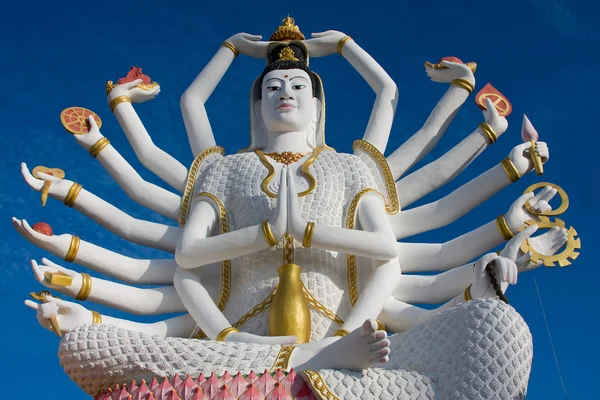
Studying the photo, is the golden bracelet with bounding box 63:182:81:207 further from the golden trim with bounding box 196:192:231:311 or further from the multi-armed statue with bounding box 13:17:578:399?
the golden trim with bounding box 196:192:231:311

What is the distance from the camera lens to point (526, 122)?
7.84 m

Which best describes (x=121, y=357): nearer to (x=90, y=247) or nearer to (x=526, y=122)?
(x=90, y=247)

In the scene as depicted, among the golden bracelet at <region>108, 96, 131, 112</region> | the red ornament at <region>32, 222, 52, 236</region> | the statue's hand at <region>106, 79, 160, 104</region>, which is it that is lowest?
the red ornament at <region>32, 222, 52, 236</region>

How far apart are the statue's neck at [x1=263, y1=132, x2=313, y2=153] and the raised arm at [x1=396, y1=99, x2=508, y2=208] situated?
3.18ft

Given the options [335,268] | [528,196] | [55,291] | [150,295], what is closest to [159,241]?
Result: [150,295]

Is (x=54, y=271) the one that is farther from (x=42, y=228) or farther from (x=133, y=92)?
(x=133, y=92)

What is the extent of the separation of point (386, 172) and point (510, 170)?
43.9 inches

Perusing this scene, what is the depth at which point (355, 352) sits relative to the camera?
5.38m

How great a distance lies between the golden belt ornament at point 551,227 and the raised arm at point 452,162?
825 millimetres

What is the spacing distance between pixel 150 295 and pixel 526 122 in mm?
3620

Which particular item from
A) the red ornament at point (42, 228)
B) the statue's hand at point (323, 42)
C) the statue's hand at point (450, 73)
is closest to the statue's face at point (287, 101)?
the statue's hand at point (323, 42)

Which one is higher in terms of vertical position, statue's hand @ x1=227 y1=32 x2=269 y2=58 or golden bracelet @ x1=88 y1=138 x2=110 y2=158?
statue's hand @ x1=227 y1=32 x2=269 y2=58

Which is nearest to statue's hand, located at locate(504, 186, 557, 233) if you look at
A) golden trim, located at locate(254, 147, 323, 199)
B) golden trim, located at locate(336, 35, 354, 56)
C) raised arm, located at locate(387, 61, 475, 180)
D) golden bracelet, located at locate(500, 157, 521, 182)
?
golden bracelet, located at locate(500, 157, 521, 182)

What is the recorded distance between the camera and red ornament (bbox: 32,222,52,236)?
7.30 metres
